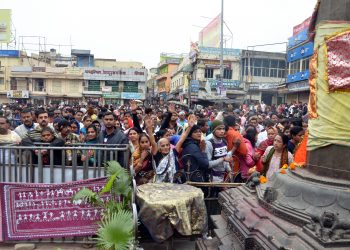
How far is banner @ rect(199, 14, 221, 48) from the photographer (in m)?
29.2

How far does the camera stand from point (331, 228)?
270cm

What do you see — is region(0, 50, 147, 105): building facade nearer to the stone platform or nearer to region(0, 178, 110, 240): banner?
region(0, 178, 110, 240): banner

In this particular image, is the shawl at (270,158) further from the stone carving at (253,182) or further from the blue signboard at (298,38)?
the blue signboard at (298,38)

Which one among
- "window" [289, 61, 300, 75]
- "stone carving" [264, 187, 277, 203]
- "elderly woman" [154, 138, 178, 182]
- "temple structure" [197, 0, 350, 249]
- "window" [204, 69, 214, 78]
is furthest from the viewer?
"window" [204, 69, 214, 78]

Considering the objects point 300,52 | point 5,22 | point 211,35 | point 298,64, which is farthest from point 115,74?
point 300,52

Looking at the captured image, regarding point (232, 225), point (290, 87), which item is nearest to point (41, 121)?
point (232, 225)

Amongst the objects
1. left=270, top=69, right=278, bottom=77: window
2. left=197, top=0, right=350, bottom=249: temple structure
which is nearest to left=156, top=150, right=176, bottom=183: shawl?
left=197, top=0, right=350, bottom=249: temple structure

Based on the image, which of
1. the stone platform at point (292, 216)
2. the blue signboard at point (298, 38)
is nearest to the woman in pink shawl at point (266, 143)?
the stone platform at point (292, 216)

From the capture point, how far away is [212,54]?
38.5 metres

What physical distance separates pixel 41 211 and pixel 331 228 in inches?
151

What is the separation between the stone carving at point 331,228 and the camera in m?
2.67

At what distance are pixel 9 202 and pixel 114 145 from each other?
1848 millimetres

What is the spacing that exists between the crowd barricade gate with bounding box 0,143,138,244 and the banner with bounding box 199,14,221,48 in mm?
24615

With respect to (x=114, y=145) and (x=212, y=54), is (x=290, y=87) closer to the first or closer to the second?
(x=212, y=54)
